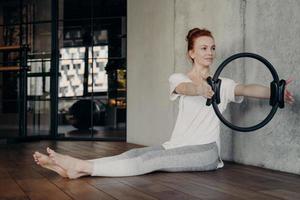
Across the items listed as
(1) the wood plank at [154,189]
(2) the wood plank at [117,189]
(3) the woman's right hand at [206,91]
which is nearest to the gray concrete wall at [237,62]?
(3) the woman's right hand at [206,91]

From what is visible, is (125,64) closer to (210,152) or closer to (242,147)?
(242,147)

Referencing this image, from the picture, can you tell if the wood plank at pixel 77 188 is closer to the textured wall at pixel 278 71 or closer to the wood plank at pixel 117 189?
the wood plank at pixel 117 189

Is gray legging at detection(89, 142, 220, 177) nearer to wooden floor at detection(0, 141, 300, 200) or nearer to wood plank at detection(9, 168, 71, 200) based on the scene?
wooden floor at detection(0, 141, 300, 200)

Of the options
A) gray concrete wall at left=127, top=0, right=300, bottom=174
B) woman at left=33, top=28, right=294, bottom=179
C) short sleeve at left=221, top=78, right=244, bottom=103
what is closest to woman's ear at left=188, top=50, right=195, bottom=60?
woman at left=33, top=28, right=294, bottom=179

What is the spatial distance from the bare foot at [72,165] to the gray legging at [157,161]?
4 centimetres

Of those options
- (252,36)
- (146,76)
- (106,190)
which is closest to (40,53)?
(146,76)

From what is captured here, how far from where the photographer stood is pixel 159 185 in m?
2.28

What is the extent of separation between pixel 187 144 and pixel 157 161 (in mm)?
222

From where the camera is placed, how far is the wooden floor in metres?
2.03

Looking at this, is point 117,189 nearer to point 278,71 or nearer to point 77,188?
point 77,188

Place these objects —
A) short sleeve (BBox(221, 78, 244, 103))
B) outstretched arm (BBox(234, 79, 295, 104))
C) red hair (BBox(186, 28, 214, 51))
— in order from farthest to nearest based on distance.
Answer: red hair (BBox(186, 28, 214, 51)) → short sleeve (BBox(221, 78, 244, 103)) → outstretched arm (BBox(234, 79, 295, 104))

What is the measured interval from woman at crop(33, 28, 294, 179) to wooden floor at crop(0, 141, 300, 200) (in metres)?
0.06

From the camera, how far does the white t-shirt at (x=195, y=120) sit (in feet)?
8.70

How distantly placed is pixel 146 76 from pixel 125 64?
0.77 metres
